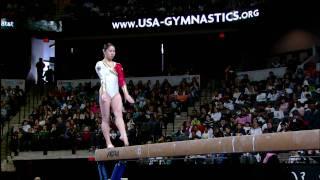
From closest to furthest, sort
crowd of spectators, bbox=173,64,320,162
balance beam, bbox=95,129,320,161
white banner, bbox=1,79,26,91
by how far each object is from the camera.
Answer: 1. balance beam, bbox=95,129,320,161
2. crowd of spectators, bbox=173,64,320,162
3. white banner, bbox=1,79,26,91

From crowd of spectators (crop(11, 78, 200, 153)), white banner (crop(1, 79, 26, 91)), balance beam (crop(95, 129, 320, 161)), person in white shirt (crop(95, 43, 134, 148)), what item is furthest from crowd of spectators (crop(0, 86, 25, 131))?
balance beam (crop(95, 129, 320, 161))

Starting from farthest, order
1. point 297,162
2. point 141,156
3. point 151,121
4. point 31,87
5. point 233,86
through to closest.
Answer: point 31,87
point 233,86
point 151,121
point 297,162
point 141,156

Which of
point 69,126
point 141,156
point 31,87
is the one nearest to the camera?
point 141,156

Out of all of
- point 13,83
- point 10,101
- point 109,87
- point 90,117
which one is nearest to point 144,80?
point 90,117

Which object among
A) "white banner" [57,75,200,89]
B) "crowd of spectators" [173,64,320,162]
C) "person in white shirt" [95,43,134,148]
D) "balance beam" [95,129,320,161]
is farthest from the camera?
"white banner" [57,75,200,89]

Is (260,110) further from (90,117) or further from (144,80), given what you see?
(144,80)

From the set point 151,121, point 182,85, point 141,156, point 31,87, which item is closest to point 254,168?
point 151,121

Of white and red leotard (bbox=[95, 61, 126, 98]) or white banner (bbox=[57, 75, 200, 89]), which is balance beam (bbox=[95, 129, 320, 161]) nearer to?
white and red leotard (bbox=[95, 61, 126, 98])

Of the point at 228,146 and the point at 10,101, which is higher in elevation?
the point at 10,101

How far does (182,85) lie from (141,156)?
13.7 metres

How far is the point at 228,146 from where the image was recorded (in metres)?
5.55

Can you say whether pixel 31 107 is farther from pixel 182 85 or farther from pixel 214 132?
pixel 214 132

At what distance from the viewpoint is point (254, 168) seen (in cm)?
1263

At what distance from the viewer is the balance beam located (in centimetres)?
470
